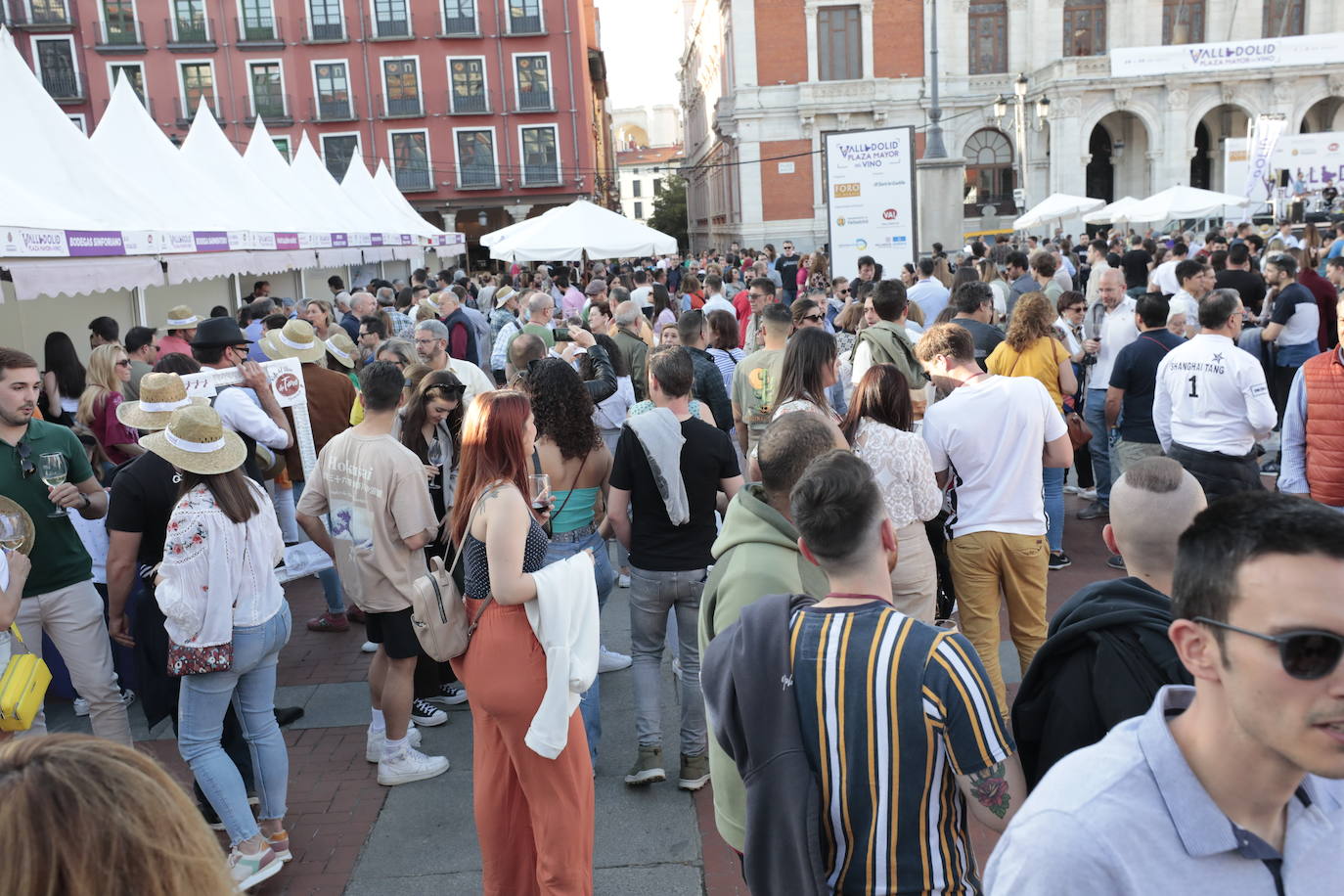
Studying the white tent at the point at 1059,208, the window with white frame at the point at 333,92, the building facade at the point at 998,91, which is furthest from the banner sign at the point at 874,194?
the window with white frame at the point at 333,92

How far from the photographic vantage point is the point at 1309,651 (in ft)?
4.21

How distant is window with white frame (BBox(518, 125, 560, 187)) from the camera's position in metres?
44.6

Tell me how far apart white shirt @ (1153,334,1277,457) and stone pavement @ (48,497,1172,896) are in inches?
62.8

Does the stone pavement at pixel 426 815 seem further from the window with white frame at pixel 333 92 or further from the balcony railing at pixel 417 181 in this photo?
the window with white frame at pixel 333 92

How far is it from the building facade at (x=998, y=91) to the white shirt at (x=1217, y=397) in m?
37.2

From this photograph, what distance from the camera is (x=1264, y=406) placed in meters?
5.18

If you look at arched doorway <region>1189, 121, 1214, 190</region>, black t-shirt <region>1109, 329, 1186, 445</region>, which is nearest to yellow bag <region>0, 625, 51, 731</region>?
black t-shirt <region>1109, 329, 1186, 445</region>

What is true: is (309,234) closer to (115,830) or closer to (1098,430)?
(1098,430)

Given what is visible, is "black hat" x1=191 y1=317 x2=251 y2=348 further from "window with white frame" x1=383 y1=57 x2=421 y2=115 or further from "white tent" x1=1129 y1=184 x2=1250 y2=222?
"window with white frame" x1=383 y1=57 x2=421 y2=115

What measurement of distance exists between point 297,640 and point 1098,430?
602cm

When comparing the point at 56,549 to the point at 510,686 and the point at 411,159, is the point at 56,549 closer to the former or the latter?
the point at 510,686

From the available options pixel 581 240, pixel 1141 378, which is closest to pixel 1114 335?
pixel 1141 378

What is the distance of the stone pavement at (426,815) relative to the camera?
145 inches

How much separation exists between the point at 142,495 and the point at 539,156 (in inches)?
1708
